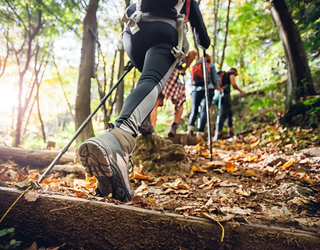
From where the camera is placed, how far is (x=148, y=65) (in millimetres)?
1475

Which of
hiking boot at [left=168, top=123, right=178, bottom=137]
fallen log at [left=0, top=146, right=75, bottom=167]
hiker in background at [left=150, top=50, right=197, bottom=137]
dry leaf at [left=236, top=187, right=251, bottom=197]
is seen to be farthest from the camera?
hiking boot at [left=168, top=123, right=178, bottom=137]

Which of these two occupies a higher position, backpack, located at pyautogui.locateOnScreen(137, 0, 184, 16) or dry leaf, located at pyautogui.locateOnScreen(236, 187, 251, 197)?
backpack, located at pyautogui.locateOnScreen(137, 0, 184, 16)

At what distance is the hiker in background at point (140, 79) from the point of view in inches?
43.6

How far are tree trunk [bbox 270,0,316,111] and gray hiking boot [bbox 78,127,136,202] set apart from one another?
462 centimetres

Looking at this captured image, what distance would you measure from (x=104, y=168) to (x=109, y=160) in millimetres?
56

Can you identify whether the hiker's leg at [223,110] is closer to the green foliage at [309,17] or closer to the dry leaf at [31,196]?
the green foliage at [309,17]

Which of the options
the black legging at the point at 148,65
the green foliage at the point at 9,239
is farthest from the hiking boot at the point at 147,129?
the green foliage at the point at 9,239

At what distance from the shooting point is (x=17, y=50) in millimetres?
→ 9273

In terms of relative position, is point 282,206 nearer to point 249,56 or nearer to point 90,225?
point 90,225

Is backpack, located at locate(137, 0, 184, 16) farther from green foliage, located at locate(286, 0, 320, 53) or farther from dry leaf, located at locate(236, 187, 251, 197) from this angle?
green foliage, located at locate(286, 0, 320, 53)

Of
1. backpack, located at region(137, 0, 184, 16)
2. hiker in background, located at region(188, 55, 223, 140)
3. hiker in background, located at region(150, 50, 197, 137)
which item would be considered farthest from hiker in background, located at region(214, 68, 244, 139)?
backpack, located at region(137, 0, 184, 16)

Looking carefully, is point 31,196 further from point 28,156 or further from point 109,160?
point 28,156

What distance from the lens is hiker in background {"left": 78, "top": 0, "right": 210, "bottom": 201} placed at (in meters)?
1.11

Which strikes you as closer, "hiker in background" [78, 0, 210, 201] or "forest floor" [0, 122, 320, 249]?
"forest floor" [0, 122, 320, 249]
